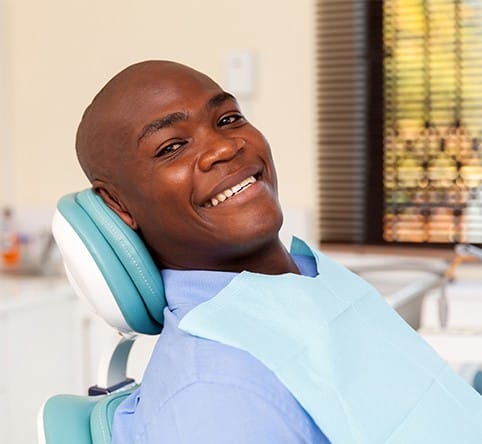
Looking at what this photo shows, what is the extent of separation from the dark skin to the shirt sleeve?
221 millimetres

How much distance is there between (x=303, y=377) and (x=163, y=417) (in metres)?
0.16

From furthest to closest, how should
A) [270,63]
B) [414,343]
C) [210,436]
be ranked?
[270,63] < [414,343] < [210,436]

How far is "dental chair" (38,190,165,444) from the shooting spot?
112cm

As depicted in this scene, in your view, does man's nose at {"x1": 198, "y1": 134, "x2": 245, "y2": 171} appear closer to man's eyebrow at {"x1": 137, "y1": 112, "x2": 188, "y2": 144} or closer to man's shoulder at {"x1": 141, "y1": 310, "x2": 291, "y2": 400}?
man's eyebrow at {"x1": 137, "y1": 112, "x2": 188, "y2": 144}

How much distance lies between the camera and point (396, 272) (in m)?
2.70

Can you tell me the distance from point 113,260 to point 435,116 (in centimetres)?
187

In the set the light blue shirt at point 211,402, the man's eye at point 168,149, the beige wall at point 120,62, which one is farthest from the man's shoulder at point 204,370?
the beige wall at point 120,62

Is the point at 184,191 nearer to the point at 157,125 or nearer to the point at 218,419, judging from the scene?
the point at 157,125

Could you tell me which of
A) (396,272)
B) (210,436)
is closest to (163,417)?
(210,436)

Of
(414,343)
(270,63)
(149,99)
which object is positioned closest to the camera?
(149,99)

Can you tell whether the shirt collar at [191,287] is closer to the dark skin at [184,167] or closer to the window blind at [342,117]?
the dark skin at [184,167]

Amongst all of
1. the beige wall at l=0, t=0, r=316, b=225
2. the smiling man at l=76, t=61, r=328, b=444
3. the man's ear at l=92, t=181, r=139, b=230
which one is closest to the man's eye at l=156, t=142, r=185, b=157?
the smiling man at l=76, t=61, r=328, b=444

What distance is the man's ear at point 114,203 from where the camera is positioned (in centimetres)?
116

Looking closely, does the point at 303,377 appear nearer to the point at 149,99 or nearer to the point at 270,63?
the point at 149,99
